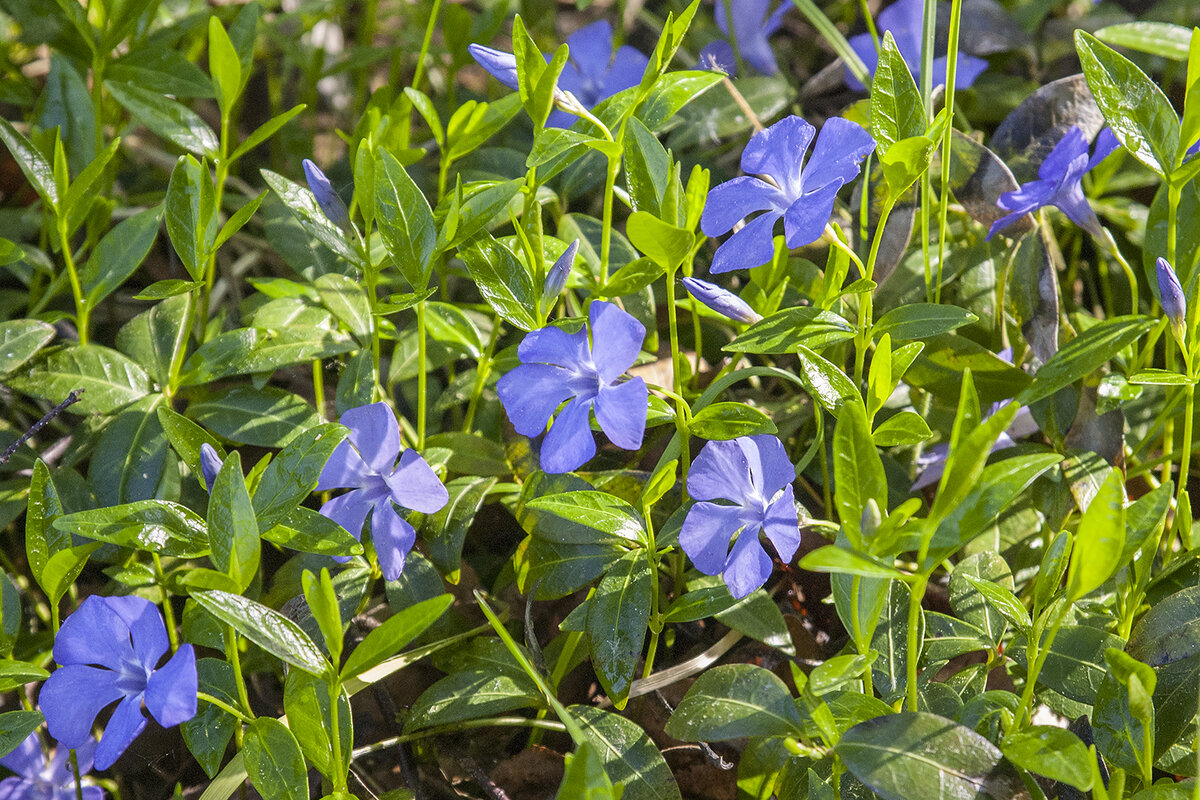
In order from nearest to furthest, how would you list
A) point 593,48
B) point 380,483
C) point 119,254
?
point 380,483, point 119,254, point 593,48

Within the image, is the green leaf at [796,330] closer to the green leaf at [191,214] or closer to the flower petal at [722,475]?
the flower petal at [722,475]

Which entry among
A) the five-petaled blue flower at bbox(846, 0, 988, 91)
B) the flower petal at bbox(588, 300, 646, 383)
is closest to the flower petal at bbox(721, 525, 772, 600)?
the flower petal at bbox(588, 300, 646, 383)

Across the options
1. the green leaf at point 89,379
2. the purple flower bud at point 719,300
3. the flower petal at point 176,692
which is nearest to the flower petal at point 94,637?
the flower petal at point 176,692

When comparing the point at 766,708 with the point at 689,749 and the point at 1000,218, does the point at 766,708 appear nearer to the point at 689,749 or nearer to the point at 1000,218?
the point at 689,749

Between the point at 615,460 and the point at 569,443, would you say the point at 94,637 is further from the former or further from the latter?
the point at 615,460

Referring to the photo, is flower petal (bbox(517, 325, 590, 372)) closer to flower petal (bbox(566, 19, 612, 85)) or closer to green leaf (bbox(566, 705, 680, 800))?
green leaf (bbox(566, 705, 680, 800))

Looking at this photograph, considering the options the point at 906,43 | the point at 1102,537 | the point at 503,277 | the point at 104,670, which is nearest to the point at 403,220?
the point at 503,277
